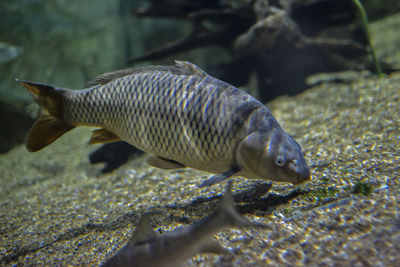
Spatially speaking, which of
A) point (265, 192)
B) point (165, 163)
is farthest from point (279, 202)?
point (165, 163)

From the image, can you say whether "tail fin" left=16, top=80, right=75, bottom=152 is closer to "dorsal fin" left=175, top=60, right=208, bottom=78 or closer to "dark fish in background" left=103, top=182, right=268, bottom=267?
"dorsal fin" left=175, top=60, right=208, bottom=78

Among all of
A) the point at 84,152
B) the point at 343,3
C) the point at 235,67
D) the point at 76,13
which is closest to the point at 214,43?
the point at 235,67

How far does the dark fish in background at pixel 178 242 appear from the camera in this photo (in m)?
1.68

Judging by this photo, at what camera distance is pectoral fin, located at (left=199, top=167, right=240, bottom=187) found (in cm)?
220

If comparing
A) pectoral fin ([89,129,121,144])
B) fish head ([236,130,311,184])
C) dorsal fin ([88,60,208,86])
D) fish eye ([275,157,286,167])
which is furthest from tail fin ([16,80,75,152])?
fish eye ([275,157,286,167])

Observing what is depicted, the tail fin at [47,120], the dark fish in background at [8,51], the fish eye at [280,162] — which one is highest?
the dark fish in background at [8,51]

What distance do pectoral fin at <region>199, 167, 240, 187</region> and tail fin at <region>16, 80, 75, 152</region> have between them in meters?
1.58

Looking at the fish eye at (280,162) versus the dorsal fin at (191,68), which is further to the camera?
the dorsal fin at (191,68)

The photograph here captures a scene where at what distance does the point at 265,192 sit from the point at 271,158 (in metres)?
0.73

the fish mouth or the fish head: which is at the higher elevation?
the fish head

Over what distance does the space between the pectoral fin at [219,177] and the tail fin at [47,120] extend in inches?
62.3

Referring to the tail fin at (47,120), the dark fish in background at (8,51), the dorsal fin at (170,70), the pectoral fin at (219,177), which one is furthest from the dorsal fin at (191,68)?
the dark fish in background at (8,51)

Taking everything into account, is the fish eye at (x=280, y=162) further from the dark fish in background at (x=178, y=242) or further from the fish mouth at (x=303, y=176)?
the dark fish in background at (x=178, y=242)

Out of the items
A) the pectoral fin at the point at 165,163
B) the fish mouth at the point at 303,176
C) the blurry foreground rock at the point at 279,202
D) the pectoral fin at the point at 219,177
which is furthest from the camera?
the pectoral fin at the point at 165,163
